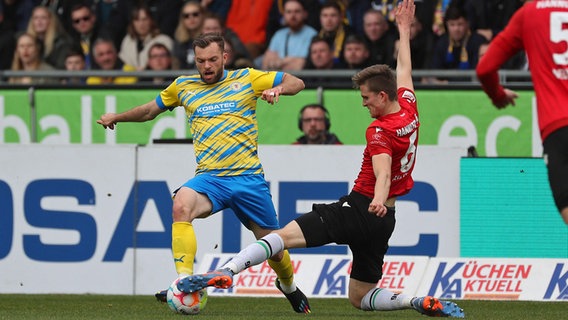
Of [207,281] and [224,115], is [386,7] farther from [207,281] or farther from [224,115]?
[207,281]

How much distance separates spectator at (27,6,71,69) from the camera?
18.6 m

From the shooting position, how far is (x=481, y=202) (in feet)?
45.9

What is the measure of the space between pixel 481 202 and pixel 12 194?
4871mm

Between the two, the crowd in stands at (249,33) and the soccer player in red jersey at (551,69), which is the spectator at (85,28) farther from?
the soccer player in red jersey at (551,69)

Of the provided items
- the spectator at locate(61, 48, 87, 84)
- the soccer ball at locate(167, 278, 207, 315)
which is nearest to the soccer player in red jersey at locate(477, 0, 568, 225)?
the soccer ball at locate(167, 278, 207, 315)

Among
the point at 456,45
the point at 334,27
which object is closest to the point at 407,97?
the point at 456,45

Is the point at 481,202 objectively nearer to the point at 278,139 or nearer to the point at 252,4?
the point at 278,139

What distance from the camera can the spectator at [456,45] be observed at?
16.5 meters

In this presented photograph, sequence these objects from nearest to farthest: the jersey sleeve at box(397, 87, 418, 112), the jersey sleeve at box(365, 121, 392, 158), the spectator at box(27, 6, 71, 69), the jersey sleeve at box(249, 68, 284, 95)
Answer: the jersey sleeve at box(365, 121, 392, 158)
the jersey sleeve at box(397, 87, 418, 112)
the jersey sleeve at box(249, 68, 284, 95)
the spectator at box(27, 6, 71, 69)

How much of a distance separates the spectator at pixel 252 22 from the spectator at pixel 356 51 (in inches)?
73.0

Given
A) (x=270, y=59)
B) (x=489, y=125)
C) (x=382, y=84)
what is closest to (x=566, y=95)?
(x=382, y=84)

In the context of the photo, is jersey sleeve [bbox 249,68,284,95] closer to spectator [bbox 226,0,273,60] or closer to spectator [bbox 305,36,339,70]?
spectator [bbox 305,36,339,70]

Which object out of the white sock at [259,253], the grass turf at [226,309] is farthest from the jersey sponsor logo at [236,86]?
the grass turf at [226,309]

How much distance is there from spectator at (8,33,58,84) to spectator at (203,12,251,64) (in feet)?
7.62
